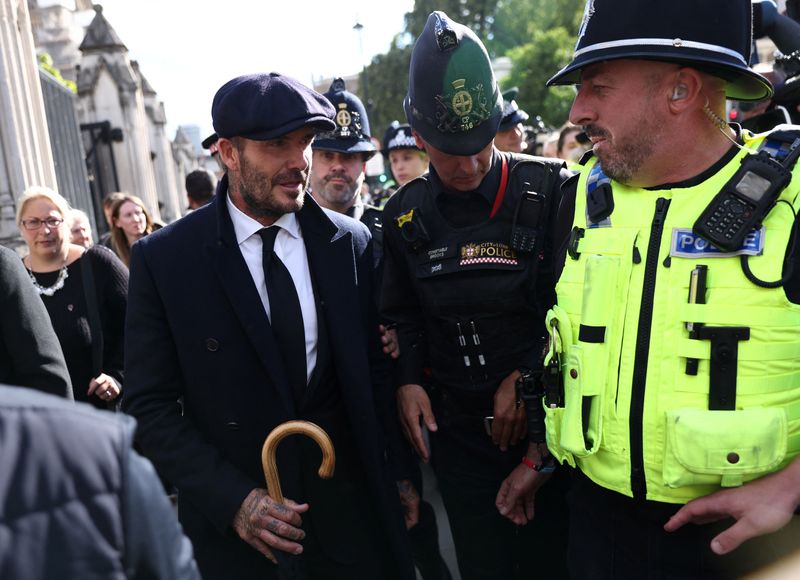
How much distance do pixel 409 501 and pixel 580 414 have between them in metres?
1.23

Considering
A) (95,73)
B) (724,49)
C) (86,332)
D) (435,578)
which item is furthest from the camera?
(95,73)

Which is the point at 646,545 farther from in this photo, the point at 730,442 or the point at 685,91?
the point at 685,91

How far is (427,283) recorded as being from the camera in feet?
9.28

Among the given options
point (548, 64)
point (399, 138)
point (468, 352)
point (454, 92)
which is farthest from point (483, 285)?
point (548, 64)

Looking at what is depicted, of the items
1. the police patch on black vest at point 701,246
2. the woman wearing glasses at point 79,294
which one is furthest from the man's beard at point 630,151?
the woman wearing glasses at point 79,294

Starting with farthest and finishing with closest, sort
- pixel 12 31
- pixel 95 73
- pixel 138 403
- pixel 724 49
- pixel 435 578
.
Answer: pixel 95 73
pixel 12 31
pixel 435 578
pixel 138 403
pixel 724 49

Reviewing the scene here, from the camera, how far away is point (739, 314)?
1702 mm

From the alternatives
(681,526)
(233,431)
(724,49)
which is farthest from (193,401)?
(724,49)

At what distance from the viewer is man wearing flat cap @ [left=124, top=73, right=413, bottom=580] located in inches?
91.4

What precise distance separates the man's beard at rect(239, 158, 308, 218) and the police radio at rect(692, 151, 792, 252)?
51.6 inches

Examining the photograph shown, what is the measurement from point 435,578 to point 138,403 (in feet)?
6.17

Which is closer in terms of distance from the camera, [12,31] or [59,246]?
[59,246]

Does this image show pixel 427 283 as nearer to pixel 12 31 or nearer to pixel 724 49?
pixel 724 49

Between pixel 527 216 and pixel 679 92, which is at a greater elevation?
pixel 679 92
